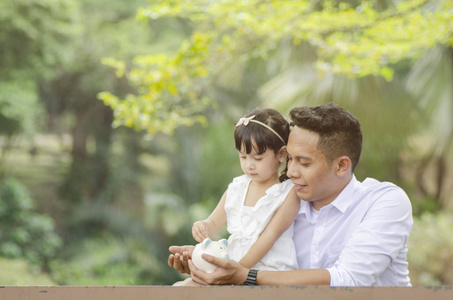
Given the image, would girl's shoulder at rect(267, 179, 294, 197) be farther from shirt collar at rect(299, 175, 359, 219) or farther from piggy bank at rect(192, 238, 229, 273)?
piggy bank at rect(192, 238, 229, 273)

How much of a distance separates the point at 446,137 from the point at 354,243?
6907 mm

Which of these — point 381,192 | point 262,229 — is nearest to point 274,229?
point 262,229

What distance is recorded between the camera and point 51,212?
928cm

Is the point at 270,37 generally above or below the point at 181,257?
above

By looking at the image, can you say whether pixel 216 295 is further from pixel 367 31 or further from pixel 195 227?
pixel 367 31

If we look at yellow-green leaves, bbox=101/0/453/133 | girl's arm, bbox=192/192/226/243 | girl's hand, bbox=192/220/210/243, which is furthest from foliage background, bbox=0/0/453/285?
girl's hand, bbox=192/220/210/243

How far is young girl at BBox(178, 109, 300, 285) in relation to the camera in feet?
6.13

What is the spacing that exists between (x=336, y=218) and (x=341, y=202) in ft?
0.20

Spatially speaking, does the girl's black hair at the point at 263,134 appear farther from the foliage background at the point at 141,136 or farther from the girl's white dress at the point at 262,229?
the foliage background at the point at 141,136

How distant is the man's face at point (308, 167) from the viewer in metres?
1.83

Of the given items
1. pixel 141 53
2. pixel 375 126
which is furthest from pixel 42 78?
pixel 375 126

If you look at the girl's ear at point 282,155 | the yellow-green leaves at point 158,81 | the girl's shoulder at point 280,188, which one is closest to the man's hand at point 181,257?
the girl's shoulder at point 280,188

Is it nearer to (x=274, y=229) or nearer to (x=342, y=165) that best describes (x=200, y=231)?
(x=274, y=229)

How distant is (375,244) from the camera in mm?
1647
